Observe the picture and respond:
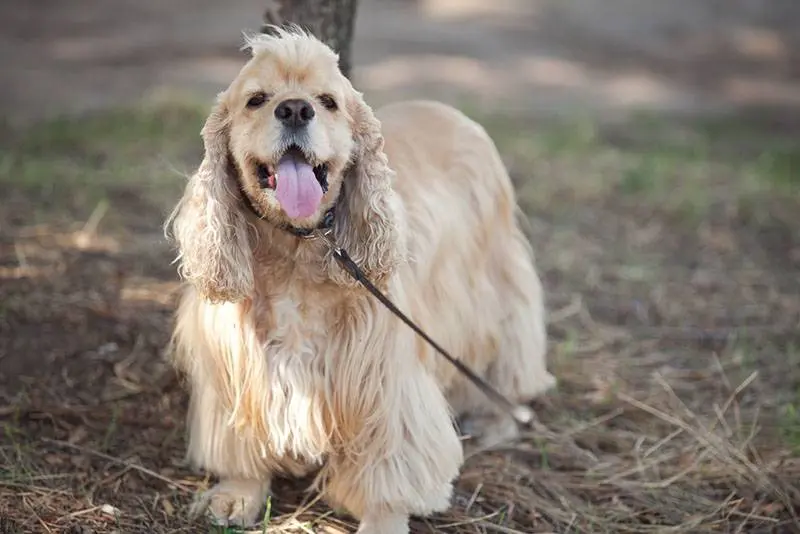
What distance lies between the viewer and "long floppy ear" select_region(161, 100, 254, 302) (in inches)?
107

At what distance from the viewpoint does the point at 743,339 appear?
4418mm

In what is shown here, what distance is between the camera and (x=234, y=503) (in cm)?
295

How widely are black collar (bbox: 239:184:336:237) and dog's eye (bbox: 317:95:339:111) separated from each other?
0.94 feet

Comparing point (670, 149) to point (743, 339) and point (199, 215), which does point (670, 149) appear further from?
point (199, 215)

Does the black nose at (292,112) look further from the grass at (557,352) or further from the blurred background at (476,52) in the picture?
the blurred background at (476,52)

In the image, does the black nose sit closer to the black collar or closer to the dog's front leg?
the black collar

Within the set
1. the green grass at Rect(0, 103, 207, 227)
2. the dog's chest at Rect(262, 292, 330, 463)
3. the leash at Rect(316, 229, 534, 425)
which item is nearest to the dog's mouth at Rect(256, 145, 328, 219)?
the leash at Rect(316, 229, 534, 425)

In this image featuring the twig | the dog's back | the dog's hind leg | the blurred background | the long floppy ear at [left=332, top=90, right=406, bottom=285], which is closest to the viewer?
the long floppy ear at [left=332, top=90, right=406, bottom=285]

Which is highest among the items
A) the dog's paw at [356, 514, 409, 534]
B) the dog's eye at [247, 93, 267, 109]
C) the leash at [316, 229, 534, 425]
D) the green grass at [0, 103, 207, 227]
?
the dog's eye at [247, 93, 267, 109]

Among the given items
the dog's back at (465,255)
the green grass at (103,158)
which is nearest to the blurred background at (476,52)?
the green grass at (103,158)

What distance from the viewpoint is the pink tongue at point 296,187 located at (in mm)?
2637

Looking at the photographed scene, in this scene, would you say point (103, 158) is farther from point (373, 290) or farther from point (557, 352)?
point (373, 290)

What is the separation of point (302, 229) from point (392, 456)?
2.40 feet

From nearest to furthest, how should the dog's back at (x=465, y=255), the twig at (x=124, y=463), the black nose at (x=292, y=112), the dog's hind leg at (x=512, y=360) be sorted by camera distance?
the black nose at (x=292, y=112)
the twig at (x=124, y=463)
the dog's back at (x=465, y=255)
the dog's hind leg at (x=512, y=360)
